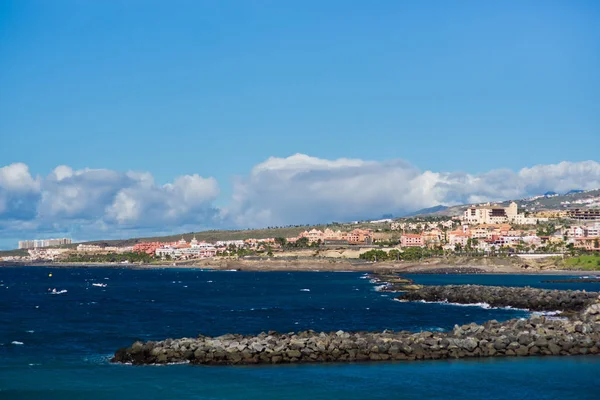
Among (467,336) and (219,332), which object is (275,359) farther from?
(219,332)

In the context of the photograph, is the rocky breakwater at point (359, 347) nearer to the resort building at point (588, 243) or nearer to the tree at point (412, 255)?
the tree at point (412, 255)

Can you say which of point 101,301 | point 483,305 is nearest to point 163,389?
point 483,305

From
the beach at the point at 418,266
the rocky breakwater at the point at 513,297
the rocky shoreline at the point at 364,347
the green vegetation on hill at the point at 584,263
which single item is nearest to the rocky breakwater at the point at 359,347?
the rocky shoreline at the point at 364,347

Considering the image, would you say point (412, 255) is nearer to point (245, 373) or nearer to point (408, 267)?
point (408, 267)

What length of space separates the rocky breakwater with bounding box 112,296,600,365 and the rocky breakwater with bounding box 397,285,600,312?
20.3 meters

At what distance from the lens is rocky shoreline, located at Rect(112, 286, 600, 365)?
107 feet

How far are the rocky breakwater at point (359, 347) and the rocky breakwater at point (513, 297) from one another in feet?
66.5

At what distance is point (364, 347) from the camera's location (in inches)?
1315

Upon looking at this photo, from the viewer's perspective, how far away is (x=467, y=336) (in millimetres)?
34969

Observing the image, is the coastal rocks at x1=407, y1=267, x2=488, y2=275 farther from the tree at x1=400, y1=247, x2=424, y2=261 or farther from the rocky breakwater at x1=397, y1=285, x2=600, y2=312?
the rocky breakwater at x1=397, y1=285, x2=600, y2=312

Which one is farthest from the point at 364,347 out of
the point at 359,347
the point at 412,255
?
the point at 412,255

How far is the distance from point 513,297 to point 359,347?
34.9 meters

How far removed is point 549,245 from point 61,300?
13378 centimetres

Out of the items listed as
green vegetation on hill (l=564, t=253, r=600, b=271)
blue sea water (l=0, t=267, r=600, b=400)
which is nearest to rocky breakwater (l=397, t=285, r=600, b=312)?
blue sea water (l=0, t=267, r=600, b=400)
